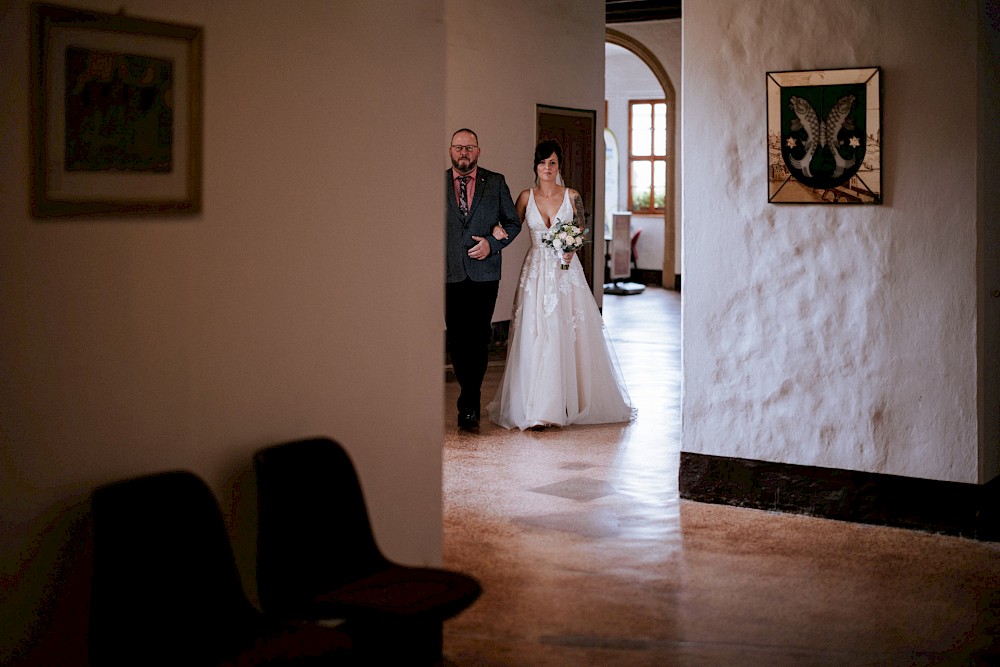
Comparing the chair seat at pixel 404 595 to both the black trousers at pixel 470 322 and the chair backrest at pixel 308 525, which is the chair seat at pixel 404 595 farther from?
the black trousers at pixel 470 322

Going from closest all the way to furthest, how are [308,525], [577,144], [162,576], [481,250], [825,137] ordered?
1. [162,576]
2. [308,525]
3. [825,137]
4. [481,250]
5. [577,144]

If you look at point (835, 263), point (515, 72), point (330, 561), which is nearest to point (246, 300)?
point (330, 561)

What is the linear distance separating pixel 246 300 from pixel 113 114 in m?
0.62

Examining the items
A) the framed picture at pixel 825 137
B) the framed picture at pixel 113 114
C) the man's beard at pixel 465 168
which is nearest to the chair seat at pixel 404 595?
the framed picture at pixel 113 114

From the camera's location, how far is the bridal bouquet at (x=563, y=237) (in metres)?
7.51

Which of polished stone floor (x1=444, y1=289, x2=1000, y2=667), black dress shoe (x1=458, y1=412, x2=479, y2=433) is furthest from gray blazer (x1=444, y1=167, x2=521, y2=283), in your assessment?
polished stone floor (x1=444, y1=289, x2=1000, y2=667)

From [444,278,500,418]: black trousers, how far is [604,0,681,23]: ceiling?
9.90 meters

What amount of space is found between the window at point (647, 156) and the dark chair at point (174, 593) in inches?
708

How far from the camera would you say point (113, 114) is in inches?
104

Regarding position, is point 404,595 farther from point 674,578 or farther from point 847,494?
point 847,494

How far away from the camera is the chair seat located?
9.27ft

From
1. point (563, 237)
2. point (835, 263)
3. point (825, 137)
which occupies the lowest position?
point (835, 263)

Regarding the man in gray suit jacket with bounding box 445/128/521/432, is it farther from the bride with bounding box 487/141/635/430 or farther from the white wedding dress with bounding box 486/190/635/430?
the white wedding dress with bounding box 486/190/635/430

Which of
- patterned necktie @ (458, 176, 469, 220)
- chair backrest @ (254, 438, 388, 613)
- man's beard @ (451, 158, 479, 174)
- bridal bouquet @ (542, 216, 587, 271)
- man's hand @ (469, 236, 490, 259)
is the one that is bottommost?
chair backrest @ (254, 438, 388, 613)
